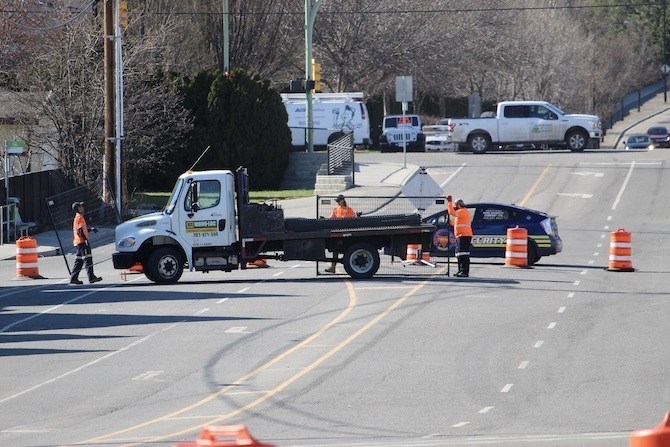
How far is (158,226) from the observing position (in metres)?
25.1

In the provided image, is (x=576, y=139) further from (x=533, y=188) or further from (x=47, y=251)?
(x=47, y=251)

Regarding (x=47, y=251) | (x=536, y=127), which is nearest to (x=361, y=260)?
(x=47, y=251)

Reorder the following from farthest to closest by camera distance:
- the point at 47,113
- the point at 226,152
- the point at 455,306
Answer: the point at 226,152 → the point at 47,113 → the point at 455,306

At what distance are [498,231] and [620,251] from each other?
3.09 m

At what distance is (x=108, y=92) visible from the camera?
36844 mm

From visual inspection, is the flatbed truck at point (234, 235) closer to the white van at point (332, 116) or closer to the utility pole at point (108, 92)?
the utility pole at point (108, 92)

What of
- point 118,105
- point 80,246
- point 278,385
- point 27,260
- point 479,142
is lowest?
point 278,385

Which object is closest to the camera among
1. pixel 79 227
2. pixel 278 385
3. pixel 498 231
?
pixel 278 385

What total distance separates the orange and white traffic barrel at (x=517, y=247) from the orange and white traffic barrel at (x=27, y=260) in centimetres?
1064

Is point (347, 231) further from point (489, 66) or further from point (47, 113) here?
point (489, 66)

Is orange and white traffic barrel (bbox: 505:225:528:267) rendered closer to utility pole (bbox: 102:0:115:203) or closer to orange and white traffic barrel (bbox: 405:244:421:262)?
orange and white traffic barrel (bbox: 405:244:421:262)

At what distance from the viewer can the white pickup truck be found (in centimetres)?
5197

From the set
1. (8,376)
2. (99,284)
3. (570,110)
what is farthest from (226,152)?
(570,110)

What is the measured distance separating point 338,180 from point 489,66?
36.6 meters
